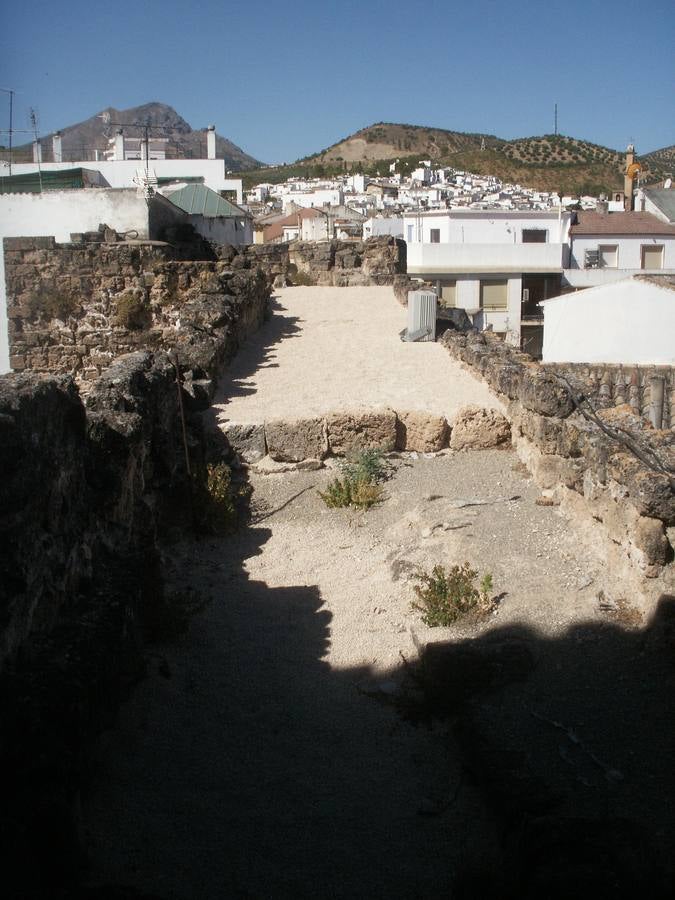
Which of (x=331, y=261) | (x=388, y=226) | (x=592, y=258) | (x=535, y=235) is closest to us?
(x=331, y=261)

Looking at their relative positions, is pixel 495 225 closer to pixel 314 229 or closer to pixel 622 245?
pixel 622 245

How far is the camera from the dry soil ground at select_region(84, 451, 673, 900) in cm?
377

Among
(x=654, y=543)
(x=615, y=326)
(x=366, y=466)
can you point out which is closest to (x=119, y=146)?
(x=615, y=326)

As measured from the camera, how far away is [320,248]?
77.8ft

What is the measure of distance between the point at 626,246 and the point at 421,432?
97.9 feet

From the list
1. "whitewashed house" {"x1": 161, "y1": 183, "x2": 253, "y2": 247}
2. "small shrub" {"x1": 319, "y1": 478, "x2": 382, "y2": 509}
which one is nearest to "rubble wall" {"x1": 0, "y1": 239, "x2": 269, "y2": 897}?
"small shrub" {"x1": 319, "y1": 478, "x2": 382, "y2": 509}

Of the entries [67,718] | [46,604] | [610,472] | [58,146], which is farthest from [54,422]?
[58,146]

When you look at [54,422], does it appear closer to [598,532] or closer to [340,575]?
[340,575]

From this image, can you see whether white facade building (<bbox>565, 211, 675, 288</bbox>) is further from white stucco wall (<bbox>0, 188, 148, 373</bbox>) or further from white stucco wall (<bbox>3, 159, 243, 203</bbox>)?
white stucco wall (<bbox>0, 188, 148, 373</bbox>)

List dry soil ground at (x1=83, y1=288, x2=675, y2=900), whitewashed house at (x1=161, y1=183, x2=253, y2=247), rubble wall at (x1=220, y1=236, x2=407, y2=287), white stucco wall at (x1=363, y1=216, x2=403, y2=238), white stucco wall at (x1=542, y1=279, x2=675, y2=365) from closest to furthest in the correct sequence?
dry soil ground at (x1=83, y1=288, x2=675, y2=900) < rubble wall at (x1=220, y1=236, x2=407, y2=287) < white stucco wall at (x1=542, y1=279, x2=675, y2=365) < whitewashed house at (x1=161, y1=183, x2=253, y2=247) < white stucco wall at (x1=363, y1=216, x2=403, y2=238)

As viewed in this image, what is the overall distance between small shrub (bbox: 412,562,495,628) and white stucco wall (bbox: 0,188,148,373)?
13384 mm

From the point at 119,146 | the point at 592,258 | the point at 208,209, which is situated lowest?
the point at 592,258

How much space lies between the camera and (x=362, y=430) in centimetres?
944

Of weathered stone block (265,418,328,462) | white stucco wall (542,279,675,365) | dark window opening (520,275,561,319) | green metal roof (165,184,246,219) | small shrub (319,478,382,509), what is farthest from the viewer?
dark window opening (520,275,561,319)
